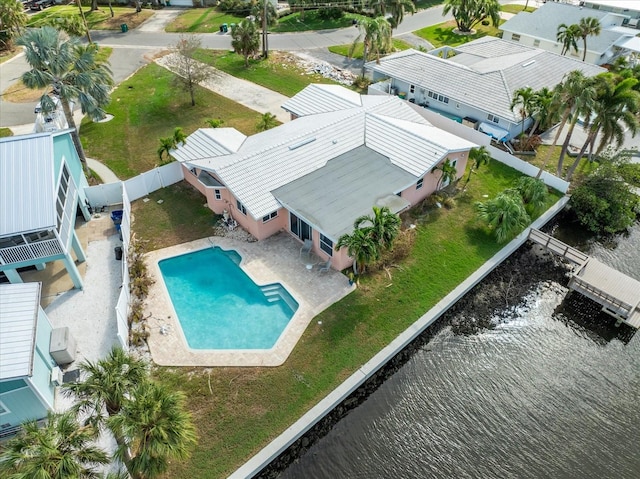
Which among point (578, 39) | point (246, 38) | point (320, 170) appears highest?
point (578, 39)

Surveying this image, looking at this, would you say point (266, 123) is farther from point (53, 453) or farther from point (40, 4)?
point (40, 4)

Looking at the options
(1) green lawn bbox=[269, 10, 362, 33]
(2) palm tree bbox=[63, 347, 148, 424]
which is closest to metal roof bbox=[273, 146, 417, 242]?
(2) palm tree bbox=[63, 347, 148, 424]

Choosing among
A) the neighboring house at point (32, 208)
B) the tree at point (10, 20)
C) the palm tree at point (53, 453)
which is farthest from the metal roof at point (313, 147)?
the tree at point (10, 20)

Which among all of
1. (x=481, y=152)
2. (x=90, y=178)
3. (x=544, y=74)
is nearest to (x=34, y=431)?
(x=90, y=178)

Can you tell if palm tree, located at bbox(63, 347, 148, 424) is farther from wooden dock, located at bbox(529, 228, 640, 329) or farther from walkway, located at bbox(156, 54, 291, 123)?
walkway, located at bbox(156, 54, 291, 123)

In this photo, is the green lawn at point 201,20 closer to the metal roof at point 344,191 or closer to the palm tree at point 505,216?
the metal roof at point 344,191

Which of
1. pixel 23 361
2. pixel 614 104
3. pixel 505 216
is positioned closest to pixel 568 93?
pixel 614 104
